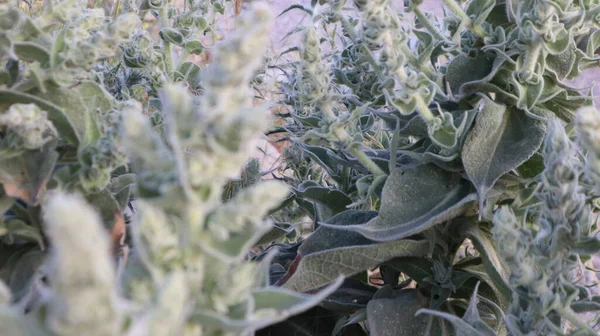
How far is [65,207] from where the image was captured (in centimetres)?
23

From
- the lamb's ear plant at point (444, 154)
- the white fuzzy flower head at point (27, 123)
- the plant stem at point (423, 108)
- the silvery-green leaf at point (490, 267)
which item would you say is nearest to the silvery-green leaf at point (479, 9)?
the lamb's ear plant at point (444, 154)

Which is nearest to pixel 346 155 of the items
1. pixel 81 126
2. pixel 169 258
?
pixel 81 126

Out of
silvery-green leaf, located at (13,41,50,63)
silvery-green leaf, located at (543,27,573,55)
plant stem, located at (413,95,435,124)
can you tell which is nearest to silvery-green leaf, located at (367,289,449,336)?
plant stem, located at (413,95,435,124)

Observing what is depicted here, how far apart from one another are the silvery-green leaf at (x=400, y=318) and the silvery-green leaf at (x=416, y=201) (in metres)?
0.11

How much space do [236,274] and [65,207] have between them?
0.45ft

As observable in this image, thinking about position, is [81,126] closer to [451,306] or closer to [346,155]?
[346,155]

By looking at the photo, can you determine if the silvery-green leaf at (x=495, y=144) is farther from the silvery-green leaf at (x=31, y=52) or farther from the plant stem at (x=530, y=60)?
the silvery-green leaf at (x=31, y=52)

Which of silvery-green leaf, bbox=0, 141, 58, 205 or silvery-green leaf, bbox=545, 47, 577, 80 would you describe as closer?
silvery-green leaf, bbox=0, 141, 58, 205

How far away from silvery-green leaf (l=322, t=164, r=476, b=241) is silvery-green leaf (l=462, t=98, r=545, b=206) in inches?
1.2

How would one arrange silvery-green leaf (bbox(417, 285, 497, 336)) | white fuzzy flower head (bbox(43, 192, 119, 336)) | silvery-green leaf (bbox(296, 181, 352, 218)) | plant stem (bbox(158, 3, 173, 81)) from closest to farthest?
white fuzzy flower head (bbox(43, 192, 119, 336)), silvery-green leaf (bbox(417, 285, 497, 336)), silvery-green leaf (bbox(296, 181, 352, 218)), plant stem (bbox(158, 3, 173, 81))

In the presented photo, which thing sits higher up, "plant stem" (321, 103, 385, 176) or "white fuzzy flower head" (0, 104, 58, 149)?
"white fuzzy flower head" (0, 104, 58, 149)

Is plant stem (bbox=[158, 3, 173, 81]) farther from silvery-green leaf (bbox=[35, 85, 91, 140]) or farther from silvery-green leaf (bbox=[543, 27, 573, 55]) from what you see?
silvery-green leaf (bbox=[543, 27, 573, 55])

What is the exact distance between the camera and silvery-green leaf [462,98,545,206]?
25.9 inches

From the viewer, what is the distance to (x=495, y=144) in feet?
2.27
